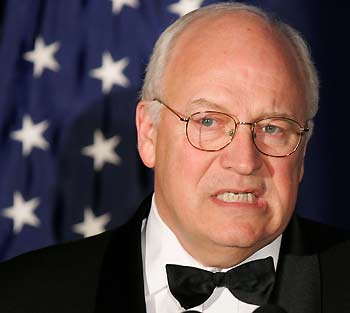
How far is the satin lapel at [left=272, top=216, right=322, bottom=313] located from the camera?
235 cm

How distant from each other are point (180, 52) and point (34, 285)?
83cm

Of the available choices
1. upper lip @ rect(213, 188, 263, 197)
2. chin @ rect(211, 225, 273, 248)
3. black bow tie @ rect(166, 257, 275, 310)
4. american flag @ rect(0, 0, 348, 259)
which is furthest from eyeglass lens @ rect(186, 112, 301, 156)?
american flag @ rect(0, 0, 348, 259)

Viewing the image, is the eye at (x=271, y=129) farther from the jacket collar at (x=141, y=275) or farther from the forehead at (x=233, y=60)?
the jacket collar at (x=141, y=275)

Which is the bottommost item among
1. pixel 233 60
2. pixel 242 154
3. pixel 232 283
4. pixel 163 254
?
pixel 232 283

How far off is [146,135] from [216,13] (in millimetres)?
430

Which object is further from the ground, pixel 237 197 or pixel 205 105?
pixel 205 105

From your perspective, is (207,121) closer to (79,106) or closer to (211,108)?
(211,108)

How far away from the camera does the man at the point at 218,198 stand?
230 centimetres

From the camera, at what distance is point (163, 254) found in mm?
2523

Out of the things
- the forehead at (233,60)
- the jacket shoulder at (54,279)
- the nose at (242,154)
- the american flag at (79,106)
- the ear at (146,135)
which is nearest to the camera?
the nose at (242,154)

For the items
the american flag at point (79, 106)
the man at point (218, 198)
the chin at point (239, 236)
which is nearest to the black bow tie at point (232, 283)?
the man at point (218, 198)

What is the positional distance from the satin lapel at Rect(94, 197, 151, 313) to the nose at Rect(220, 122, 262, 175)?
0.46 metres

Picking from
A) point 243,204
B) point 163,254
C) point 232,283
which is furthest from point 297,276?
point 163,254

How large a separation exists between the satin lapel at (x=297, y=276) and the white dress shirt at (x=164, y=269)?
0.14 ft
